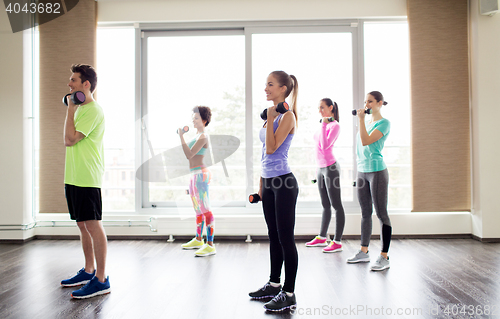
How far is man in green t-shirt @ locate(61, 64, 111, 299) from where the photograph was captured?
2113mm

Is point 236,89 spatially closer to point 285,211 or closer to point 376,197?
point 376,197

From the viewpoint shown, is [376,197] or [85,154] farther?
[376,197]

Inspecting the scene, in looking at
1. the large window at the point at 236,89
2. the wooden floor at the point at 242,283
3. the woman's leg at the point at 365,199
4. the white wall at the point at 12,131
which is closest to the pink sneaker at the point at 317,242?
the wooden floor at the point at 242,283

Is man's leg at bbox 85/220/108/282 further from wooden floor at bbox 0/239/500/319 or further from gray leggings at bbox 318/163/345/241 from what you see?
gray leggings at bbox 318/163/345/241

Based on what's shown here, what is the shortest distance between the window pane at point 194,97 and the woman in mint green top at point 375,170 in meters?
1.58

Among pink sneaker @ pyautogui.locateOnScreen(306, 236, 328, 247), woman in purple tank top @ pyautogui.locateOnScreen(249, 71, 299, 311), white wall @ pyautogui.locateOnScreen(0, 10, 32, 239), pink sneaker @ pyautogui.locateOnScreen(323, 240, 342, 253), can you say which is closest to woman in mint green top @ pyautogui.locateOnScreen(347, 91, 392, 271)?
pink sneaker @ pyautogui.locateOnScreen(323, 240, 342, 253)

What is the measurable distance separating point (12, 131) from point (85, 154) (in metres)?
2.25

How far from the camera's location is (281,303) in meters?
1.90

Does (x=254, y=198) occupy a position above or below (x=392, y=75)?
below

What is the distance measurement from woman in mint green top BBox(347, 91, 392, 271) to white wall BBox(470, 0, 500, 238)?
5.33 feet

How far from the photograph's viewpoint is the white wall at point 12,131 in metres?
3.69

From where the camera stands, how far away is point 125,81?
409 cm

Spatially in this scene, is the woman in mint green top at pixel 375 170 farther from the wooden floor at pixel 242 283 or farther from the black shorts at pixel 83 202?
the black shorts at pixel 83 202

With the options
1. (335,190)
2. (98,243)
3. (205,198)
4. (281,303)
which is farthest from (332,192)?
(98,243)
